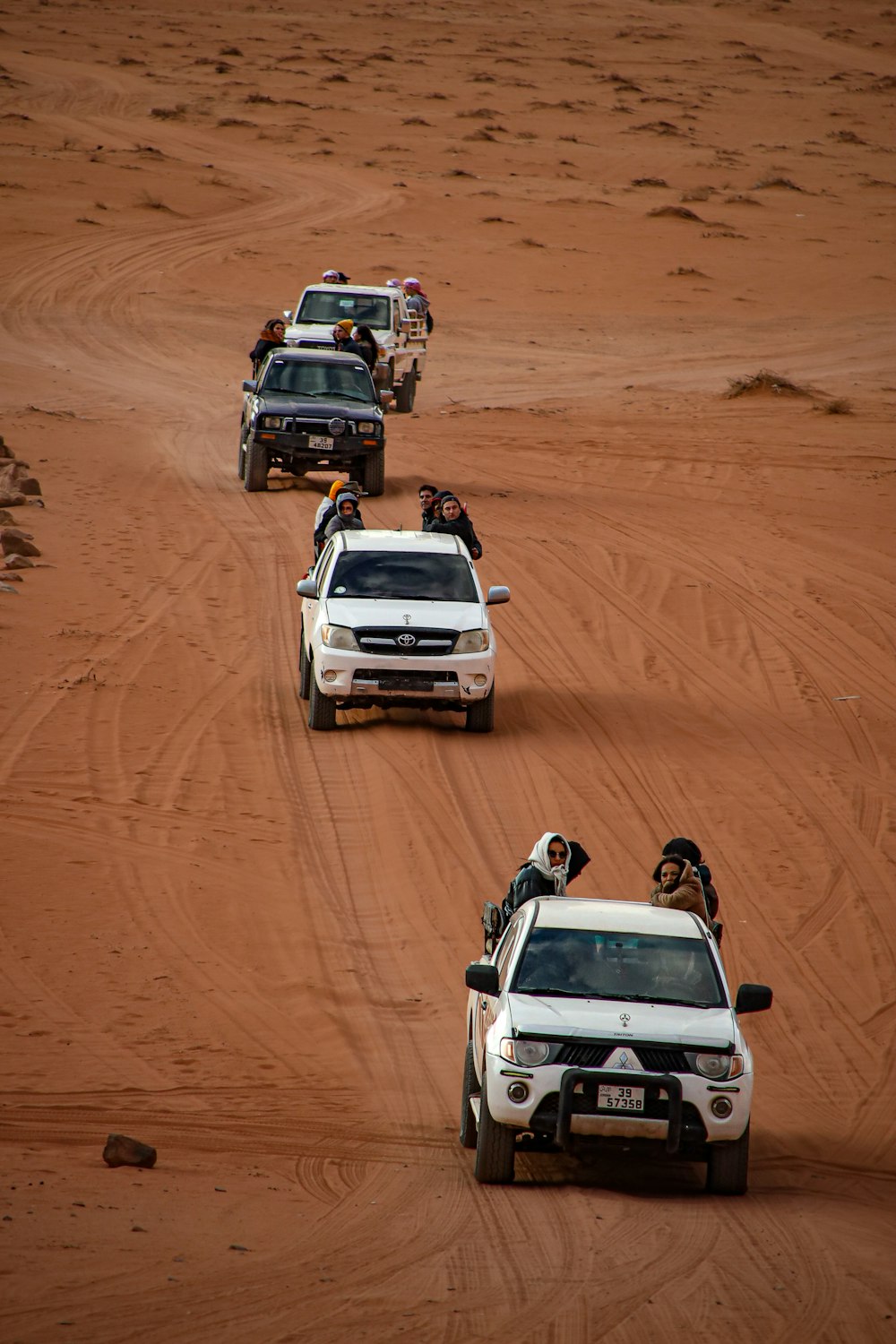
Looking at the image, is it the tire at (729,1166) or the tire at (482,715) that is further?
the tire at (482,715)

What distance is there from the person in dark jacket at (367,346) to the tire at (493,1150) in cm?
2028

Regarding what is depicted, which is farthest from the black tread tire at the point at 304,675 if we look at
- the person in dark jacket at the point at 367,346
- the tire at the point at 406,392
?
the tire at the point at 406,392

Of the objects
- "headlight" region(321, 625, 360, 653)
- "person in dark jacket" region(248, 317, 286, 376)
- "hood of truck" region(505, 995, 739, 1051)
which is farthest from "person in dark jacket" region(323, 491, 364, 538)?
"hood of truck" region(505, 995, 739, 1051)

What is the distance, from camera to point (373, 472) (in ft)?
83.9

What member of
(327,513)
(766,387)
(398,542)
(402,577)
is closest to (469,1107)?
(402,577)

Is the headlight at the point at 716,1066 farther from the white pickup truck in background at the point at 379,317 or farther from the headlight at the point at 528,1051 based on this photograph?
the white pickup truck in background at the point at 379,317

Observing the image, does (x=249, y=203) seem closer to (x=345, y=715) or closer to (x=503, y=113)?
(x=503, y=113)

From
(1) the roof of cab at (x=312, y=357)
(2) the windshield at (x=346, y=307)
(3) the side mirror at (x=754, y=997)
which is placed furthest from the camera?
(2) the windshield at (x=346, y=307)

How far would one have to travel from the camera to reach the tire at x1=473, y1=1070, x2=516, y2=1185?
838 centimetres

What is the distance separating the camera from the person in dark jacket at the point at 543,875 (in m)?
9.88

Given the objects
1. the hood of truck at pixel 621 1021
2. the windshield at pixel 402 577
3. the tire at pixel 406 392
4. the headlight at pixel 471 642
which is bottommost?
the tire at pixel 406 392

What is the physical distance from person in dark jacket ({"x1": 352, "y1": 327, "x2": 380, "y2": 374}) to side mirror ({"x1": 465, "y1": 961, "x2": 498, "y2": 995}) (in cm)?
1985

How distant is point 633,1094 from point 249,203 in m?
47.9

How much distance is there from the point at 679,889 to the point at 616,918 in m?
0.67
